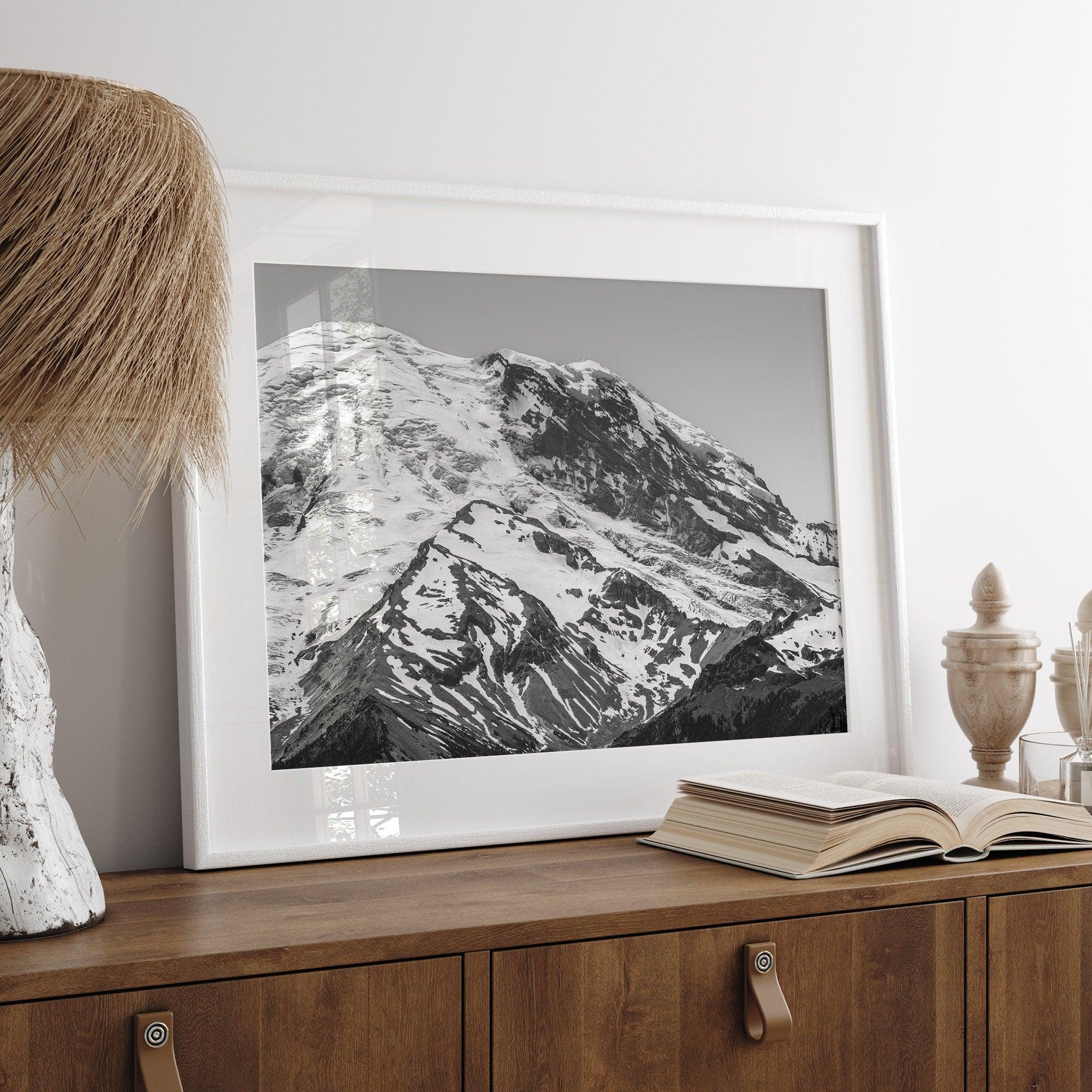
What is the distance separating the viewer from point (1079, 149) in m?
1.69

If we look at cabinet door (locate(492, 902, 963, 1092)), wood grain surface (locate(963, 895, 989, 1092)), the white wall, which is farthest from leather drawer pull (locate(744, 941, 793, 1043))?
the white wall

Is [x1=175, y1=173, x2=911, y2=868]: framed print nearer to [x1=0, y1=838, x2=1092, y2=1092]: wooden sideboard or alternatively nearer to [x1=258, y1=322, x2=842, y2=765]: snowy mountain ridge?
[x1=258, y1=322, x2=842, y2=765]: snowy mountain ridge

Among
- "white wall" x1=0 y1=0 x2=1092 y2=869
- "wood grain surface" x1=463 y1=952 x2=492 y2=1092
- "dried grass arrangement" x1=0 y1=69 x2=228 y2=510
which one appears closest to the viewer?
"dried grass arrangement" x1=0 y1=69 x2=228 y2=510

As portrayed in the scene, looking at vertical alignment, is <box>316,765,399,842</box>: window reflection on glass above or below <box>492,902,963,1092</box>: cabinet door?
above

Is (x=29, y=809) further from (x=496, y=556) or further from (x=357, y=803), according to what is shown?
(x=496, y=556)

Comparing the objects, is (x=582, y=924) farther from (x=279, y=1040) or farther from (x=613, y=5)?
(x=613, y=5)

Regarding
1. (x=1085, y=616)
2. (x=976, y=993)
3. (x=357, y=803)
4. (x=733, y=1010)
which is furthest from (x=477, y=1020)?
(x=1085, y=616)

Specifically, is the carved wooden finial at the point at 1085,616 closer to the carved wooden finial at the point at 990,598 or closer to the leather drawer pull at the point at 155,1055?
the carved wooden finial at the point at 990,598

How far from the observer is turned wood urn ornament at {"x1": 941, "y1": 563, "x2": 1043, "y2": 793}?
1.47 metres

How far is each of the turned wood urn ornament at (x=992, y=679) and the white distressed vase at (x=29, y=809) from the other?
1071 millimetres

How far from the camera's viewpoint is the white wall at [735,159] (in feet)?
4.11

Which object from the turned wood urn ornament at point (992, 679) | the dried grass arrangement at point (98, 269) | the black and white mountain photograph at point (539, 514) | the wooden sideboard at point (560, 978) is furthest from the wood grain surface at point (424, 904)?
the dried grass arrangement at point (98, 269)

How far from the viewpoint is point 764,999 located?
3.44ft

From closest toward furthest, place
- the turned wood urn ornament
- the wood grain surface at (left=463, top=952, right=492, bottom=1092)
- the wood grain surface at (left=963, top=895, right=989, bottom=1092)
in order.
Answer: the wood grain surface at (left=463, top=952, right=492, bottom=1092)
the wood grain surface at (left=963, top=895, right=989, bottom=1092)
the turned wood urn ornament
